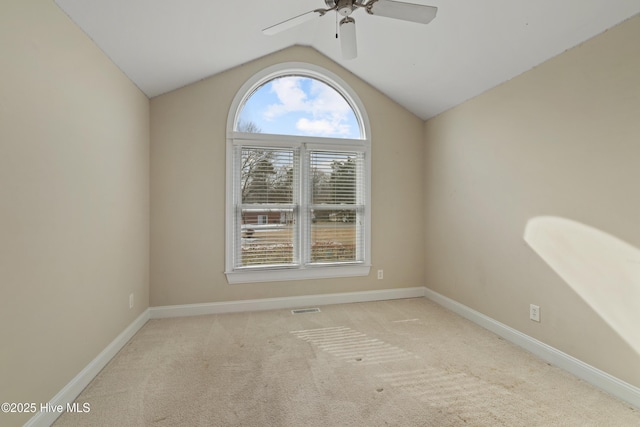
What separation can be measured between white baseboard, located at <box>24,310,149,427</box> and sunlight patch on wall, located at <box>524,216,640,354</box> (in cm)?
332

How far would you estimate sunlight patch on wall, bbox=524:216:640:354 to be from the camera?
5.80 ft

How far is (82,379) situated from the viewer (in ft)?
6.12

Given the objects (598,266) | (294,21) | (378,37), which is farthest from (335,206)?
(598,266)

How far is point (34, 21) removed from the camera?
59.5 inches

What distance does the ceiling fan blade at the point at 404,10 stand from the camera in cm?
172

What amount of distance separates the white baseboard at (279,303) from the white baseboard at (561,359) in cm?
78

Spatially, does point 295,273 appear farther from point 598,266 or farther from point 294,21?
→ point 598,266

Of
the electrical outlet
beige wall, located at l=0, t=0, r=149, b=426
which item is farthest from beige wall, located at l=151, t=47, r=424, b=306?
the electrical outlet

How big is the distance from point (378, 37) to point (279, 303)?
9.75 feet

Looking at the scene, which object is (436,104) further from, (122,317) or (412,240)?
(122,317)

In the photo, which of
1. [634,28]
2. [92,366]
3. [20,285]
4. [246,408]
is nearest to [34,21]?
[20,285]

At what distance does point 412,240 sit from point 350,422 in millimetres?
2613

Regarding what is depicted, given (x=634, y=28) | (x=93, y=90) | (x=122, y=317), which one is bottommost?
(x=122, y=317)

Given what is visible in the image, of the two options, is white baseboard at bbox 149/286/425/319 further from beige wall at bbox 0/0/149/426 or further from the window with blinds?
beige wall at bbox 0/0/149/426
